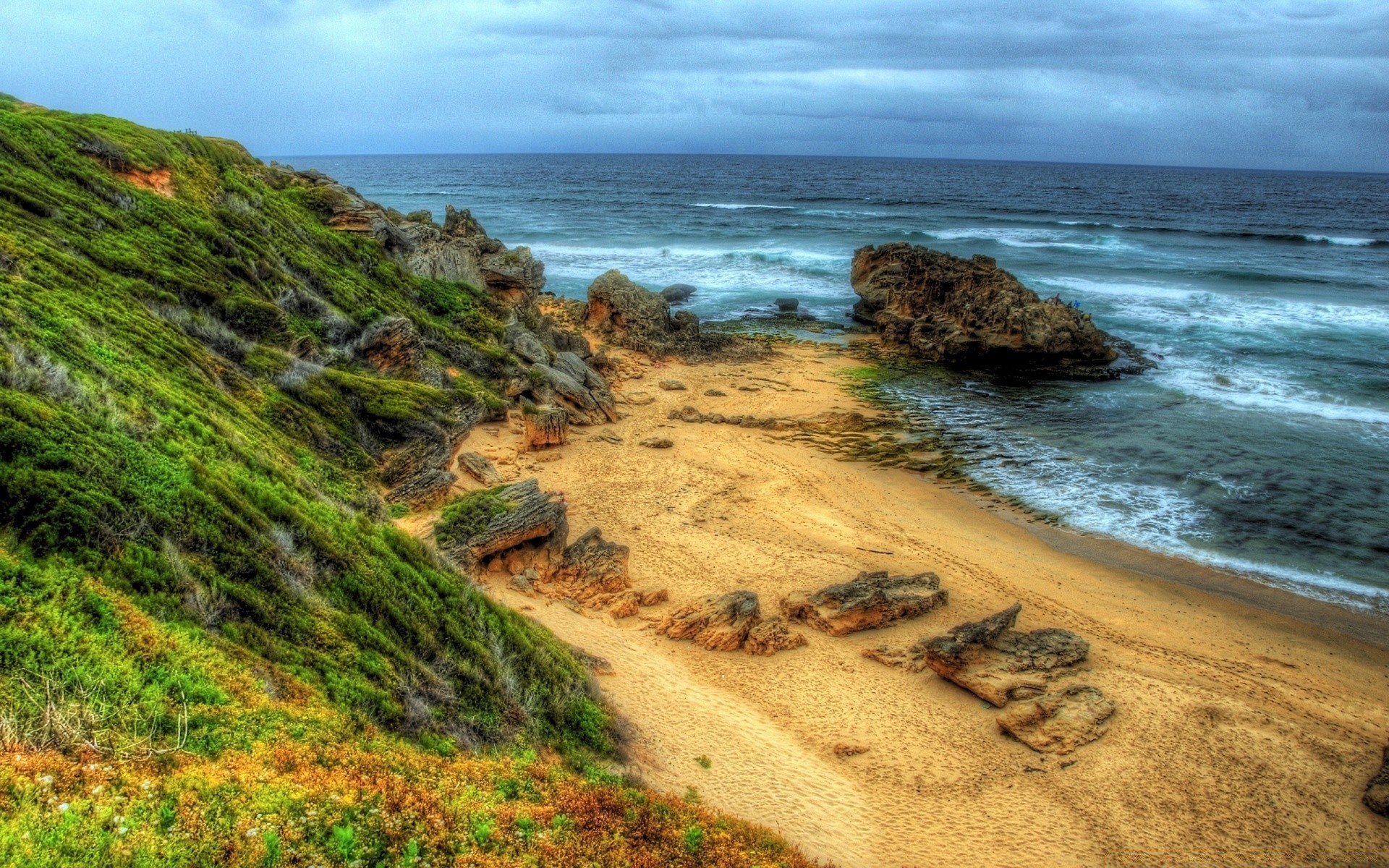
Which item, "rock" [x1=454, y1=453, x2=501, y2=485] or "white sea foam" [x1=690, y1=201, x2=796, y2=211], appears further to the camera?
"white sea foam" [x1=690, y1=201, x2=796, y2=211]

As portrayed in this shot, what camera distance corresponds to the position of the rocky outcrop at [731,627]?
1163cm

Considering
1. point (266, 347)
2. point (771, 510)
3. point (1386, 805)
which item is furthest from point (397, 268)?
point (1386, 805)

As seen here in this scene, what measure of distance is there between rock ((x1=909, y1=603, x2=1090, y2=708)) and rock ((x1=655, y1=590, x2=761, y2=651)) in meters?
2.43

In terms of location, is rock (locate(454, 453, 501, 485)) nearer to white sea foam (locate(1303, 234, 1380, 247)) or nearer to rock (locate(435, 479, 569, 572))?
rock (locate(435, 479, 569, 572))

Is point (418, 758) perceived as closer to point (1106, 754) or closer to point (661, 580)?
point (661, 580)

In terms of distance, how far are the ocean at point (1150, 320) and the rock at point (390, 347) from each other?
12896 mm

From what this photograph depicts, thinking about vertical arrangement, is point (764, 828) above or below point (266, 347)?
below

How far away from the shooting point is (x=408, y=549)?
30.9 ft

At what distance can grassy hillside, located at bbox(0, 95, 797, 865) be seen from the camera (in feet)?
15.0

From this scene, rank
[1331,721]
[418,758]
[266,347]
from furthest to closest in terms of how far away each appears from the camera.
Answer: [266,347] → [1331,721] → [418,758]

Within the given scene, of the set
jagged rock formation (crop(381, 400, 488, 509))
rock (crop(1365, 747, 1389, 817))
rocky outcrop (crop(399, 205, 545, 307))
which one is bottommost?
rock (crop(1365, 747, 1389, 817))

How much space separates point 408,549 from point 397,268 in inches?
561

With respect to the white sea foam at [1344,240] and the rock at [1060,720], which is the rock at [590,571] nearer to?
the rock at [1060,720]

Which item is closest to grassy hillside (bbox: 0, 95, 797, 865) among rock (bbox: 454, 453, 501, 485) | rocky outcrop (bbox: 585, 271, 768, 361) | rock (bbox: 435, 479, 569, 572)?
rock (bbox: 435, 479, 569, 572)
